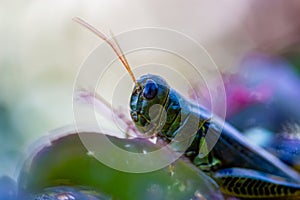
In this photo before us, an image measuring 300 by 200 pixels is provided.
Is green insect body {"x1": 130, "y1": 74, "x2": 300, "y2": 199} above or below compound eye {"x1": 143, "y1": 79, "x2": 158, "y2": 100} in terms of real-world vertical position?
below

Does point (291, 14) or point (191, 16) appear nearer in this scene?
point (291, 14)

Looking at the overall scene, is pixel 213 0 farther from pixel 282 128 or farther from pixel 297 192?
pixel 297 192

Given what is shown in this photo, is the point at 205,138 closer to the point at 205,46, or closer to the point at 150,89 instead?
the point at 150,89

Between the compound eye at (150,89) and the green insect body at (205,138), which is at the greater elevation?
the compound eye at (150,89)

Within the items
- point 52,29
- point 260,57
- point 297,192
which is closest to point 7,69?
point 52,29

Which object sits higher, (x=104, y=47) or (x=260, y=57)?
(x=104, y=47)

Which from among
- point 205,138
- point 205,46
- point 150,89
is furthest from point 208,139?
point 205,46
